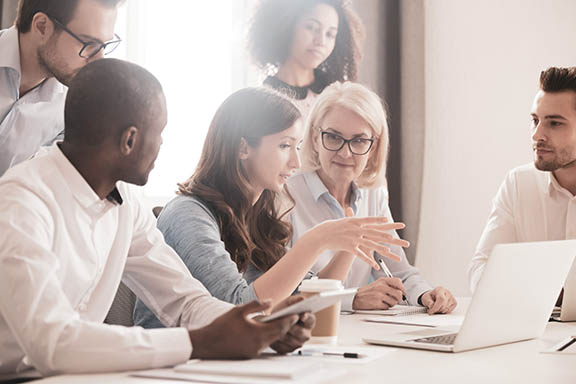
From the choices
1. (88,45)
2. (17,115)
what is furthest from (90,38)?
(17,115)

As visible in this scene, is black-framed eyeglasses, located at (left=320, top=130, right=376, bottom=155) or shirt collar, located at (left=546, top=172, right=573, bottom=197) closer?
black-framed eyeglasses, located at (left=320, top=130, right=376, bottom=155)

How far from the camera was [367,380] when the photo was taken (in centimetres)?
97

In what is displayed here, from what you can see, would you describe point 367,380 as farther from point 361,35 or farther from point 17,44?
point 361,35

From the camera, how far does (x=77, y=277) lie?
1.24 m

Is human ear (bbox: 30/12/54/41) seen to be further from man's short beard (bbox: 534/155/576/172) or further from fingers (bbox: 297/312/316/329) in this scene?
man's short beard (bbox: 534/155/576/172)

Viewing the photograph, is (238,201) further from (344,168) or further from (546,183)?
(546,183)

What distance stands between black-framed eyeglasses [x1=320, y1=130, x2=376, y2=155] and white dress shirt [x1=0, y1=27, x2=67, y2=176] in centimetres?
88

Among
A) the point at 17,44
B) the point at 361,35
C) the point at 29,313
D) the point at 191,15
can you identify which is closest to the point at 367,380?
the point at 29,313

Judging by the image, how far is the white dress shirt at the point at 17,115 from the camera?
1804 millimetres

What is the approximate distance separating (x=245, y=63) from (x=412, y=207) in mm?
1127

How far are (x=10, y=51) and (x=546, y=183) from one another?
182 centimetres

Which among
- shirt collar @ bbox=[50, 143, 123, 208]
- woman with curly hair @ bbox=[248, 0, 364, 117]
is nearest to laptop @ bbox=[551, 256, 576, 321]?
shirt collar @ bbox=[50, 143, 123, 208]

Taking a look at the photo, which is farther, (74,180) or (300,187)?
(300,187)

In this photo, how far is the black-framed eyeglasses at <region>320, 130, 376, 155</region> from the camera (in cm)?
233
